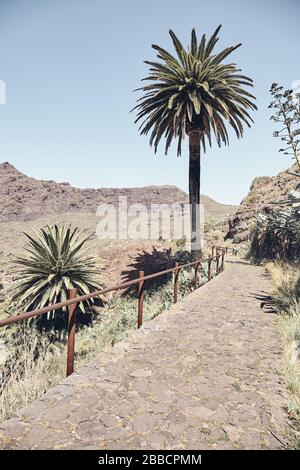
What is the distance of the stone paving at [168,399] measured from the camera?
2.90 meters

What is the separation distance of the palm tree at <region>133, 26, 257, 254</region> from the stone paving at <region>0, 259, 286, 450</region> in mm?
11510

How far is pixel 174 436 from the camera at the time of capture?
2951mm

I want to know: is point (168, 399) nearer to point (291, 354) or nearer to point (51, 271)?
point (291, 354)

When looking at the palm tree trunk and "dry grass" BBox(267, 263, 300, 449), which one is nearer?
A: "dry grass" BBox(267, 263, 300, 449)

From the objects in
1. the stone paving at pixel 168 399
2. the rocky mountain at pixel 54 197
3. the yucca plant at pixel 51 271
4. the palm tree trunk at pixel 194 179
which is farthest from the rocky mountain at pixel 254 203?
the rocky mountain at pixel 54 197

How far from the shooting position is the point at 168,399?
12.0 ft

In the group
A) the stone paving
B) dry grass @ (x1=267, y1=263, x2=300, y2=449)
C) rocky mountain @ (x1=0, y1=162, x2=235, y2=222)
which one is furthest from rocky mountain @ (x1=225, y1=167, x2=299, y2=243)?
rocky mountain @ (x1=0, y1=162, x2=235, y2=222)

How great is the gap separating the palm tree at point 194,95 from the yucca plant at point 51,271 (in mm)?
6926

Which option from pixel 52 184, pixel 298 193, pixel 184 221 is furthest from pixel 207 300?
pixel 52 184

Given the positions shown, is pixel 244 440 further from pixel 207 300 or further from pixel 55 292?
pixel 55 292

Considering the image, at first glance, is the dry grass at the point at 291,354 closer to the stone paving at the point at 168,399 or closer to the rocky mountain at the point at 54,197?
the stone paving at the point at 168,399

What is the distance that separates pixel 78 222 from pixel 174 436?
63306mm

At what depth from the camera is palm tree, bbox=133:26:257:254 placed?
15578 mm

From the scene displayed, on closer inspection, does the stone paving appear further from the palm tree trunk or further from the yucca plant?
the palm tree trunk
